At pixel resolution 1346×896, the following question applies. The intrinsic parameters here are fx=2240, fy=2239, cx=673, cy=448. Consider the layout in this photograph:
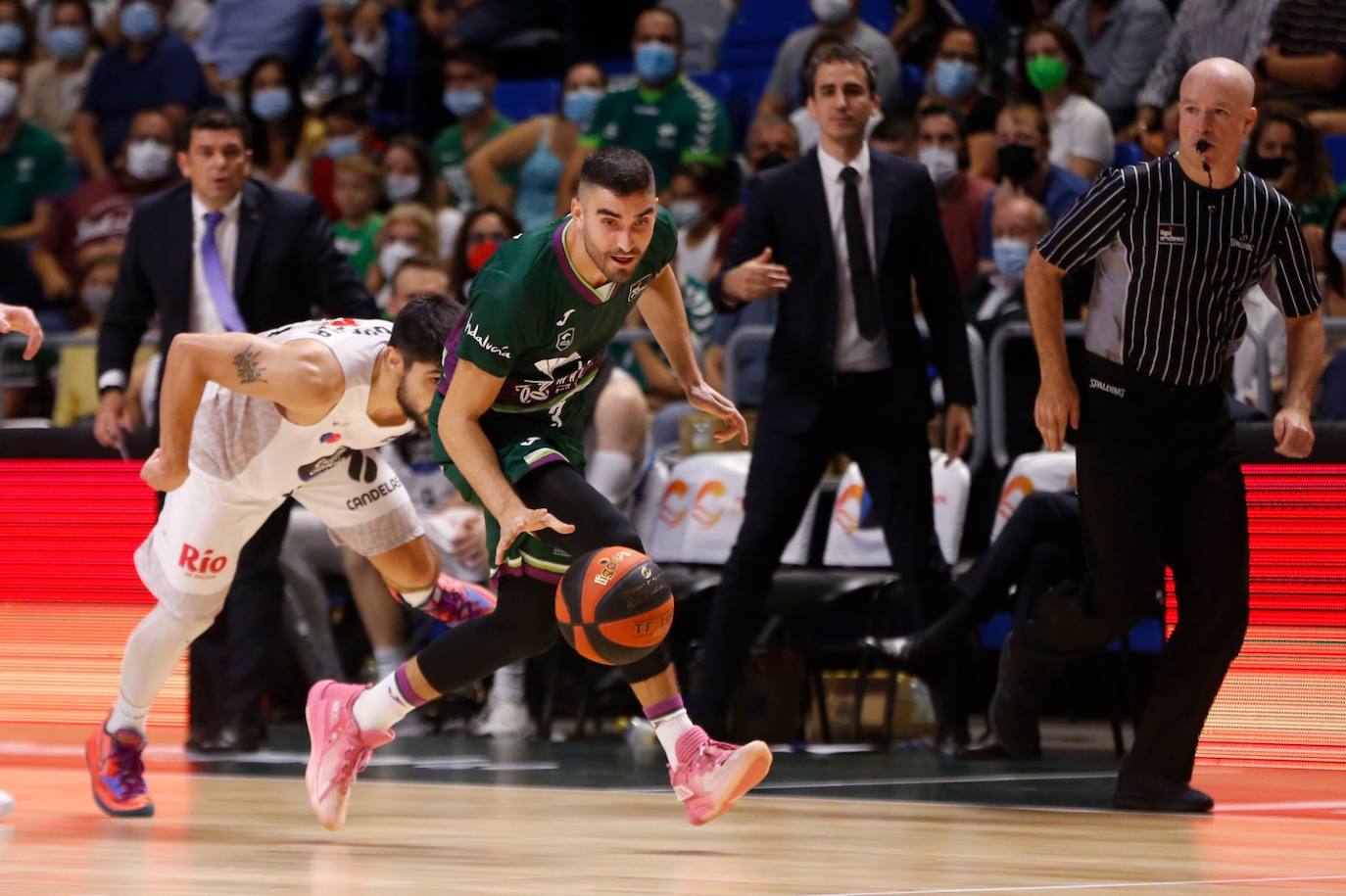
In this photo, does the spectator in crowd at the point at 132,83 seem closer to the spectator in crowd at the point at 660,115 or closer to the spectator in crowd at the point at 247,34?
the spectator in crowd at the point at 247,34

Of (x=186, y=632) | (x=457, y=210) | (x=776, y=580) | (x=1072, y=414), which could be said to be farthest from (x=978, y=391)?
(x=457, y=210)

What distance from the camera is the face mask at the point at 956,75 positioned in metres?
11.5

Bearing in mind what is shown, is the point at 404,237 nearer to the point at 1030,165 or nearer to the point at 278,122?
the point at 278,122

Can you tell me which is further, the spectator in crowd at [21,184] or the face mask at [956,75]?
the spectator in crowd at [21,184]

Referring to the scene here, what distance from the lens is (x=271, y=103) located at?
1388 centimetres

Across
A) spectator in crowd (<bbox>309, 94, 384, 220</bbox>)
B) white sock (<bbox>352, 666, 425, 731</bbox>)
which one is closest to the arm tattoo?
white sock (<bbox>352, 666, 425, 731</bbox>)

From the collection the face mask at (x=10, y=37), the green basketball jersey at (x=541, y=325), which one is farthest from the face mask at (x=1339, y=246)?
the face mask at (x=10, y=37)

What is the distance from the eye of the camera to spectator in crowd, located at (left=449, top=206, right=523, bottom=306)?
35.1ft

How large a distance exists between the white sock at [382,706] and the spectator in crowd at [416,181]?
259 inches

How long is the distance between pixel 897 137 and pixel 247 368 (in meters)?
5.14

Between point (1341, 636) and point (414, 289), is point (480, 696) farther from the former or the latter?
point (1341, 636)

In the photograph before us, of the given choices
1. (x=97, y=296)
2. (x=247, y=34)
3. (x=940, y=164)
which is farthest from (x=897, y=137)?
(x=247, y=34)

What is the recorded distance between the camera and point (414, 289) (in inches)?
399

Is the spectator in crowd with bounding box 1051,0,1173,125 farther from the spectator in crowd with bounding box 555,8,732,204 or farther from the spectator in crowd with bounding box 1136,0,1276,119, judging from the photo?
the spectator in crowd with bounding box 555,8,732,204
